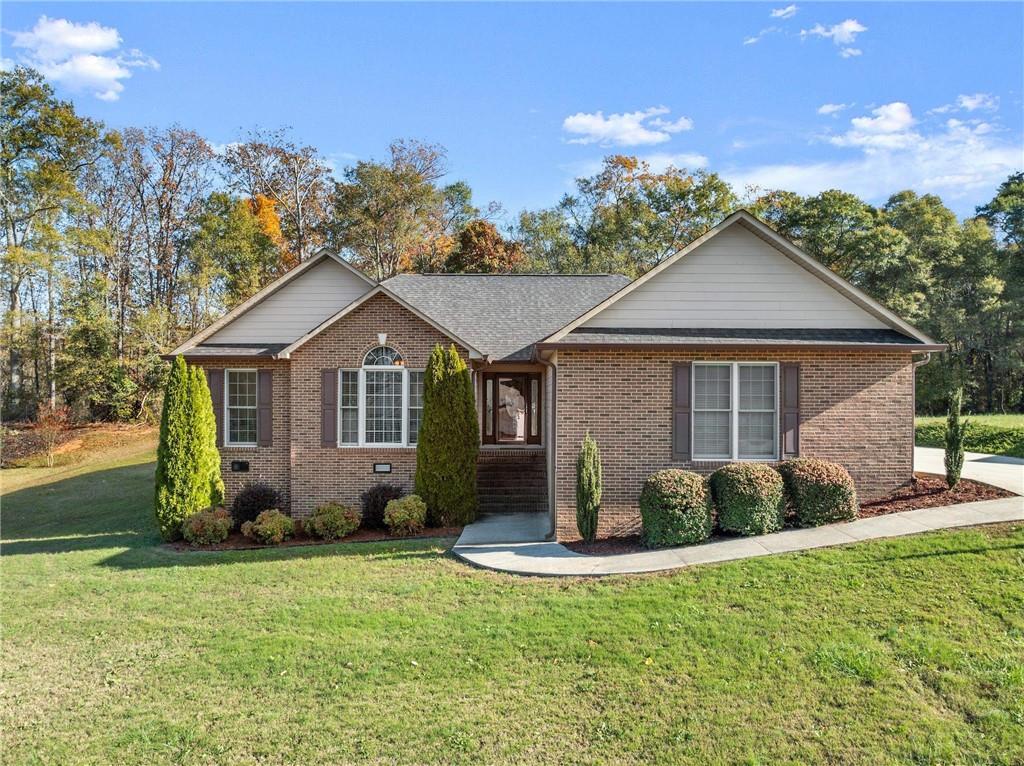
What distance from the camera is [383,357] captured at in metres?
13.5

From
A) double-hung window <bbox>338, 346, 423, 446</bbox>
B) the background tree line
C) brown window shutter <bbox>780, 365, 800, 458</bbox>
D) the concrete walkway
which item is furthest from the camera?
the background tree line

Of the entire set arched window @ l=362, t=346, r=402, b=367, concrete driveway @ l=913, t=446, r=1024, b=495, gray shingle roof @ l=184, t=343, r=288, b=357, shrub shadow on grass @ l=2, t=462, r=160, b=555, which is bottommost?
shrub shadow on grass @ l=2, t=462, r=160, b=555

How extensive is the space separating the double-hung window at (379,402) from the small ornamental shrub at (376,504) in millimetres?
1083

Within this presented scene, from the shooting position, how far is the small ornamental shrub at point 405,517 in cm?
1187

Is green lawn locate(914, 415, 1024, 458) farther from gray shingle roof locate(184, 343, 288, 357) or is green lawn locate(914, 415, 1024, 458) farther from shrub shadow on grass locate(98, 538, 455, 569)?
gray shingle roof locate(184, 343, 288, 357)

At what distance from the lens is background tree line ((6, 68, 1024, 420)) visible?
31.2 metres

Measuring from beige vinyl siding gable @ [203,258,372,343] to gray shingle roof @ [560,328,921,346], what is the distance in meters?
6.14

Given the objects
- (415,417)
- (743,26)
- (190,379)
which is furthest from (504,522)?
(743,26)

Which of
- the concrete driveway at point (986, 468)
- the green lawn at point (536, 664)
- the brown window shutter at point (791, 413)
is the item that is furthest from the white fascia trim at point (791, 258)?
the green lawn at point (536, 664)

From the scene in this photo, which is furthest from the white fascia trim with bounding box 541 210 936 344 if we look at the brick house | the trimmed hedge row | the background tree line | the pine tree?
the background tree line

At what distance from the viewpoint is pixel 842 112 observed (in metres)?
21.5

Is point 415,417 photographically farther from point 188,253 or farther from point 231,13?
point 188,253

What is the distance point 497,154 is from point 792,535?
52.1ft

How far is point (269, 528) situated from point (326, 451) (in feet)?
6.97
